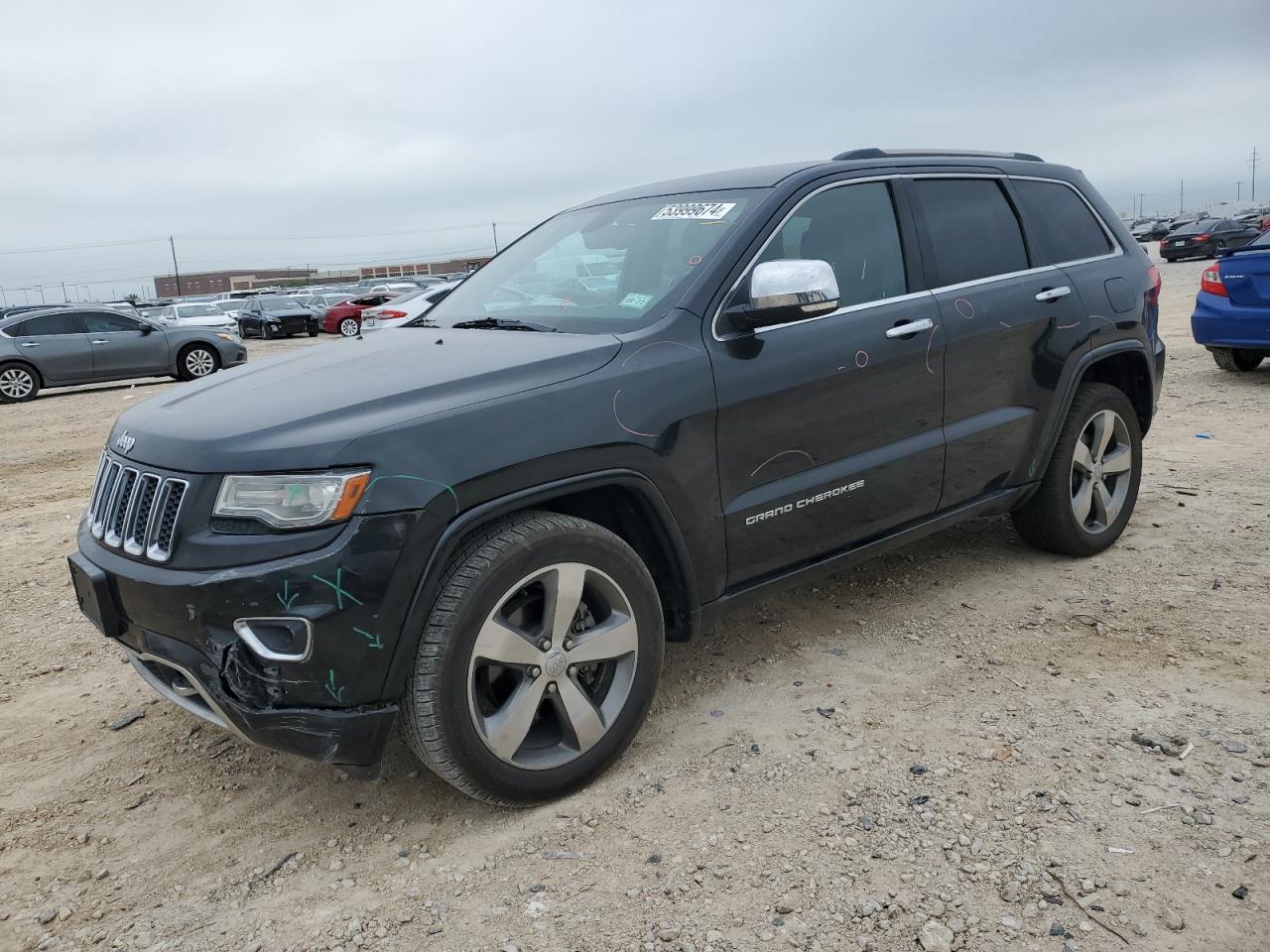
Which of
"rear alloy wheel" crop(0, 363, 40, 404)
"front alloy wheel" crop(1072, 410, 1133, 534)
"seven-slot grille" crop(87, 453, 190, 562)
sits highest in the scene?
"seven-slot grille" crop(87, 453, 190, 562)

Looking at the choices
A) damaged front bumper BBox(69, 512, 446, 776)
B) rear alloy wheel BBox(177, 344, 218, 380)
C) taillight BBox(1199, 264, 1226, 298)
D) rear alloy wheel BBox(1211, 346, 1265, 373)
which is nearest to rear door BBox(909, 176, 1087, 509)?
damaged front bumper BBox(69, 512, 446, 776)

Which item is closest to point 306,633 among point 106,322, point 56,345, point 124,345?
point 56,345

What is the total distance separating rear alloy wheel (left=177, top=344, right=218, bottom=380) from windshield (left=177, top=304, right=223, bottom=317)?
14.5m

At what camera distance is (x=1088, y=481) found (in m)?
4.65

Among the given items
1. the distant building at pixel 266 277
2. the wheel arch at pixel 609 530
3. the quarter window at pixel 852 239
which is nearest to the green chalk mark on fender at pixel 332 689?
the wheel arch at pixel 609 530

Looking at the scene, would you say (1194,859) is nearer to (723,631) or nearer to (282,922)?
(723,631)

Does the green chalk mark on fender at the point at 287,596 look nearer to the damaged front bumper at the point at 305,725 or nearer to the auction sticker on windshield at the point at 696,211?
the damaged front bumper at the point at 305,725

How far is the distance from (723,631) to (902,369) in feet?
4.27

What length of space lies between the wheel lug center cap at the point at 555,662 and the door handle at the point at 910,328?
5.70ft

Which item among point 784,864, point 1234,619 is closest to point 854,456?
point 784,864

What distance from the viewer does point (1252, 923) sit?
2.29 metres

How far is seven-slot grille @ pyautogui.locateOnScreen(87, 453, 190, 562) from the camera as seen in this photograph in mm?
2643

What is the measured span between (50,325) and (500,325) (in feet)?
50.6

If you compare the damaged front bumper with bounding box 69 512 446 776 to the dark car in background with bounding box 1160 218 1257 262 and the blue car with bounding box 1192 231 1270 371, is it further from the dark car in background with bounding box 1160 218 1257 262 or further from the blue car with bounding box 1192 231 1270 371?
the dark car in background with bounding box 1160 218 1257 262
